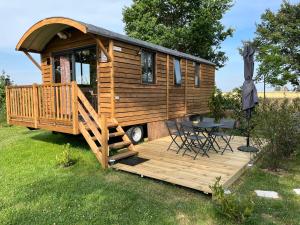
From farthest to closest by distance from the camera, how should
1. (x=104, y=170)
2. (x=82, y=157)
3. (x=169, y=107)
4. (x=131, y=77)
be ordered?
(x=169, y=107) < (x=131, y=77) < (x=82, y=157) < (x=104, y=170)

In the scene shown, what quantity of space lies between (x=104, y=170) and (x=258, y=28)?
2229 cm

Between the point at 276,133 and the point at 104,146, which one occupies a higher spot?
the point at 276,133

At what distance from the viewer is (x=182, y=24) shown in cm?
2089

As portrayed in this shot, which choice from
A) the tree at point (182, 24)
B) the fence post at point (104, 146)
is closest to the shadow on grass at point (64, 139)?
the fence post at point (104, 146)

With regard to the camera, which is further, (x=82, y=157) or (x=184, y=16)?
(x=184, y=16)

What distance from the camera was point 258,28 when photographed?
73.5ft

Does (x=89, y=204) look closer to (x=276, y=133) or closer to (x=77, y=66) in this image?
(x=276, y=133)

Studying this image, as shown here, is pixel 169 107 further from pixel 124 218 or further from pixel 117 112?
pixel 124 218

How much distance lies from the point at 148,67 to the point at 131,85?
1.10m

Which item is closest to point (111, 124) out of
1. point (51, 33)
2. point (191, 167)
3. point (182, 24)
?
point (191, 167)

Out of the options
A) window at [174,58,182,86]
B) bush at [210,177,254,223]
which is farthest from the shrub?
window at [174,58,182,86]

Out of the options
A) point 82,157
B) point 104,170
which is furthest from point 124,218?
point 82,157

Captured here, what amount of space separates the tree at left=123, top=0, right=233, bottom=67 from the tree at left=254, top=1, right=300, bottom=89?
3.39 metres

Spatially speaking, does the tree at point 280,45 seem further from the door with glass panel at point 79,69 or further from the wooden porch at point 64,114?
the wooden porch at point 64,114
